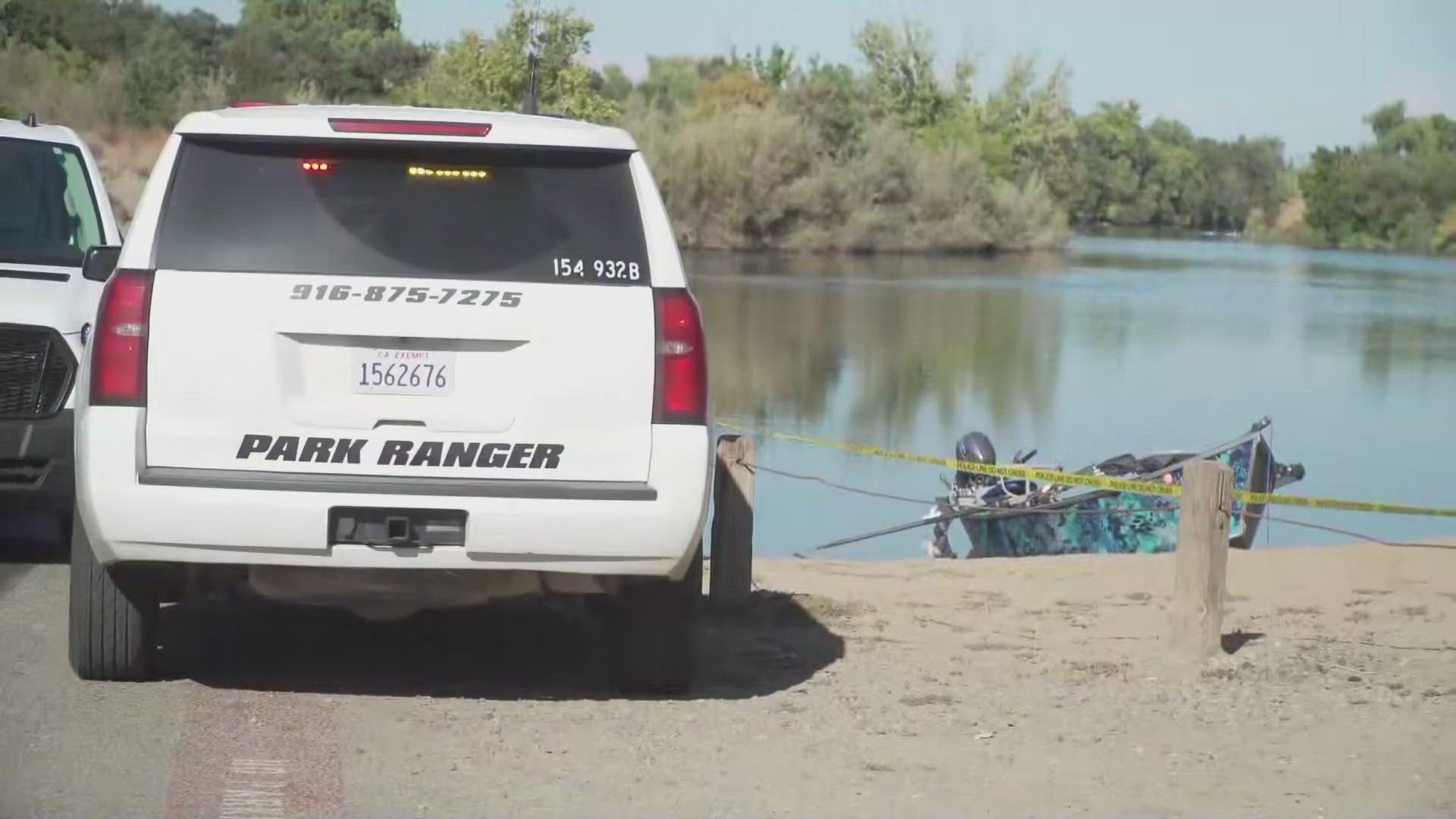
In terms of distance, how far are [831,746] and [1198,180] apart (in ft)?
511

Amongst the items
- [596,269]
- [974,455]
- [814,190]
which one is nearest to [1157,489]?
[596,269]

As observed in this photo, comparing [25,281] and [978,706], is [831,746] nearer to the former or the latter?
[978,706]

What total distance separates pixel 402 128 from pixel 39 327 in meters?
4.24

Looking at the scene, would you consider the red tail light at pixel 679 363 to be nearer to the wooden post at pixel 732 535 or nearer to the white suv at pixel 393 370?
the white suv at pixel 393 370

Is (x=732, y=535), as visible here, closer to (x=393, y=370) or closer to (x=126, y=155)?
(x=393, y=370)

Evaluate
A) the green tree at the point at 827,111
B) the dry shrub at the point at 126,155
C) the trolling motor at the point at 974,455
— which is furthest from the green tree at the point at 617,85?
the trolling motor at the point at 974,455

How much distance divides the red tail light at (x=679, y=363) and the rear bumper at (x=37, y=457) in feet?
15.0

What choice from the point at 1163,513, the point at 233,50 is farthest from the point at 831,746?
the point at 233,50

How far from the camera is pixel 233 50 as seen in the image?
63469mm

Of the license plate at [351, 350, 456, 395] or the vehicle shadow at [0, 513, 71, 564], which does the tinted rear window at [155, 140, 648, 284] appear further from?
the vehicle shadow at [0, 513, 71, 564]

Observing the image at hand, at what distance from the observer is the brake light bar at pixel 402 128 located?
667 centimetres

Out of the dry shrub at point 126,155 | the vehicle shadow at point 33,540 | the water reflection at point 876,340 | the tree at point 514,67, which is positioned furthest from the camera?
the tree at point 514,67

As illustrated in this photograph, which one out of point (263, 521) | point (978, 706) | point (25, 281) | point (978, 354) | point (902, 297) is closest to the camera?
point (263, 521)

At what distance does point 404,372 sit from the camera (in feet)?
21.5
